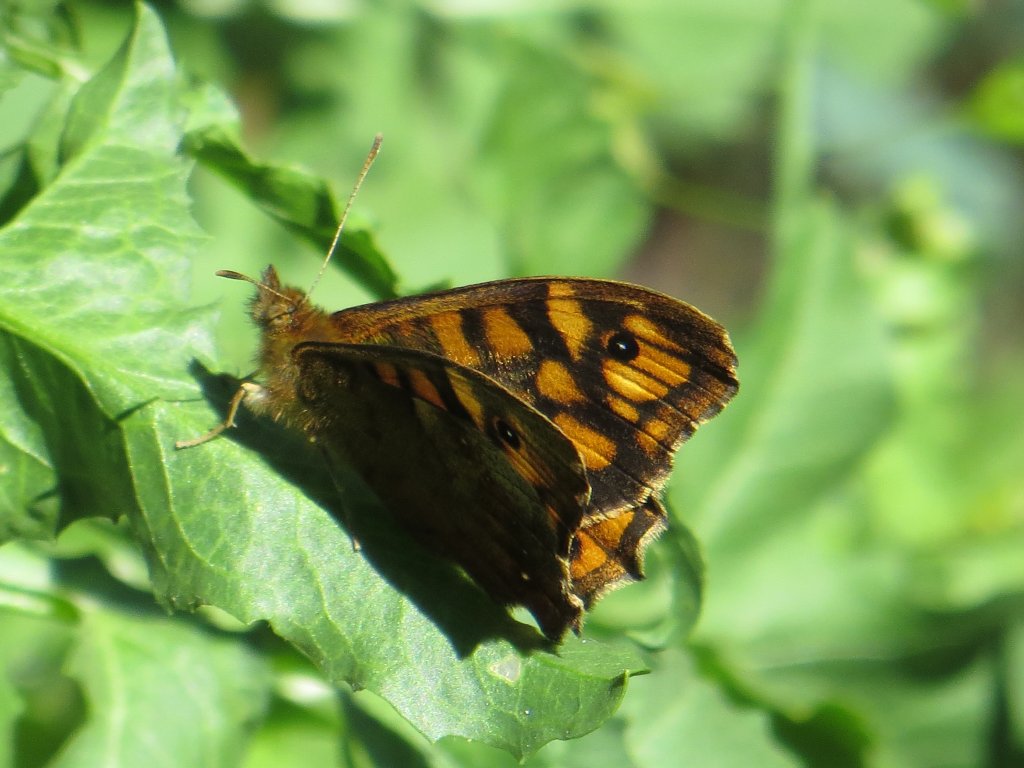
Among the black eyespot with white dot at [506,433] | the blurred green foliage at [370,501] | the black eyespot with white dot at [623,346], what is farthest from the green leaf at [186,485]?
the black eyespot with white dot at [623,346]

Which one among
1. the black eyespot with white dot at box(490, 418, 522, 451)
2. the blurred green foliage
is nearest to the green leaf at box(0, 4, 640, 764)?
the blurred green foliage

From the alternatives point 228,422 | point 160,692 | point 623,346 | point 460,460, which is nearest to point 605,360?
point 623,346

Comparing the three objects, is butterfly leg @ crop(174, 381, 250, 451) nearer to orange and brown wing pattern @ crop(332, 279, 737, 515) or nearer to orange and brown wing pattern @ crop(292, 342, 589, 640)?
orange and brown wing pattern @ crop(292, 342, 589, 640)

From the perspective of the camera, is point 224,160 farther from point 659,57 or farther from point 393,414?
point 659,57

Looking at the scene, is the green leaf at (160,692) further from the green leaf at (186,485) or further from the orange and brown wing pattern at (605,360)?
the orange and brown wing pattern at (605,360)

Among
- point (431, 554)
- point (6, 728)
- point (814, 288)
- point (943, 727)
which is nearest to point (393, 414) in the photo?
point (431, 554)

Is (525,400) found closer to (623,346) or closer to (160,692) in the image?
(623,346)
